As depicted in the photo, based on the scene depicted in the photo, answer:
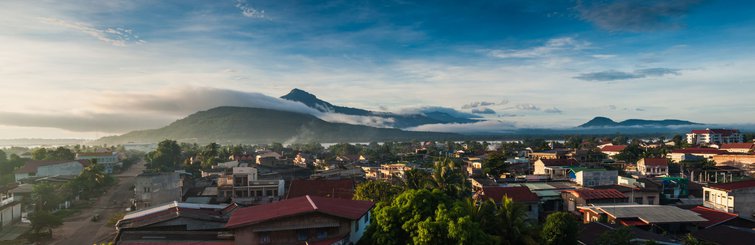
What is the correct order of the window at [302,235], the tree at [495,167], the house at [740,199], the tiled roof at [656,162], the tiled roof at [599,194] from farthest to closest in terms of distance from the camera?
1. the tiled roof at [656,162]
2. the tree at [495,167]
3. the tiled roof at [599,194]
4. the house at [740,199]
5. the window at [302,235]

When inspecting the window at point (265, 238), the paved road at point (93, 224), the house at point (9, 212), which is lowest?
the paved road at point (93, 224)

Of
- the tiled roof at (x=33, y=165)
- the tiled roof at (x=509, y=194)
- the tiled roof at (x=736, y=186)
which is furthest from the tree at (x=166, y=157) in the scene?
the tiled roof at (x=736, y=186)

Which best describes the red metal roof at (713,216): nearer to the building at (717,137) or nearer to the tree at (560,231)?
the tree at (560,231)

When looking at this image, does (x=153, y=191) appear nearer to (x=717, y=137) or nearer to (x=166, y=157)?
(x=166, y=157)

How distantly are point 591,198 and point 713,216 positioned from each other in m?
7.15

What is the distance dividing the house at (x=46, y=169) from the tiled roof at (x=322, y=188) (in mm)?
43152

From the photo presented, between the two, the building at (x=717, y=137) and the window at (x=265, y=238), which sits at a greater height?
the building at (x=717, y=137)

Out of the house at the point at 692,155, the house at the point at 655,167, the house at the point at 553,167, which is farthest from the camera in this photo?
the house at the point at 692,155

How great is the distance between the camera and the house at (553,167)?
57812 mm

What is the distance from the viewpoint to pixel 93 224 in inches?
1464

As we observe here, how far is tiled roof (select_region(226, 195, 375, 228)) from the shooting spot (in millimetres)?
18562

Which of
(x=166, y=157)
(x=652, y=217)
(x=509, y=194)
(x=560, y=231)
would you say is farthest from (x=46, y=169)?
(x=652, y=217)

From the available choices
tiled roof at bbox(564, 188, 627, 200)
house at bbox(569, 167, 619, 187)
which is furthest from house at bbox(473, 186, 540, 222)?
house at bbox(569, 167, 619, 187)

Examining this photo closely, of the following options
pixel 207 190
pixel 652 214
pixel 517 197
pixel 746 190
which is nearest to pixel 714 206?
pixel 746 190
